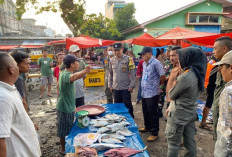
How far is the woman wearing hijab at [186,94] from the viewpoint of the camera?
2043 mm

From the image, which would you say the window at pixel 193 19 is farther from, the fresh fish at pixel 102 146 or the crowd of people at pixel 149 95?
the fresh fish at pixel 102 146

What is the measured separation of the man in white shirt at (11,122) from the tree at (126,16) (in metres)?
22.7

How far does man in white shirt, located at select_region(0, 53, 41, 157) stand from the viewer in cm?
105

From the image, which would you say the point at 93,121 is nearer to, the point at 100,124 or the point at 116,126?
the point at 100,124

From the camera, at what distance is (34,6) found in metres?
13.0

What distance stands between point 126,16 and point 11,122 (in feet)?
76.9

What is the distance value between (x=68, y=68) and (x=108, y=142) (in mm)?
1393

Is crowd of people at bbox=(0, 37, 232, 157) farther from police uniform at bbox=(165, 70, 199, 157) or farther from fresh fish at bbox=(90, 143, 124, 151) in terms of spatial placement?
fresh fish at bbox=(90, 143, 124, 151)

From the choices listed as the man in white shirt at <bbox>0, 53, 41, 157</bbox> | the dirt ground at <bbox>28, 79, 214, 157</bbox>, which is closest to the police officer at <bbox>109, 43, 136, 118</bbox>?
the dirt ground at <bbox>28, 79, 214, 157</bbox>

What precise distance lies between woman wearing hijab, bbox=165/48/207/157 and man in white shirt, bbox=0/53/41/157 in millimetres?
1782

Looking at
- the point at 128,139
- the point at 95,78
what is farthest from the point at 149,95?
the point at 95,78

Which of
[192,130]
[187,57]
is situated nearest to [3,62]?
[187,57]

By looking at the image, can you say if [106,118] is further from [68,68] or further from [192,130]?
[192,130]

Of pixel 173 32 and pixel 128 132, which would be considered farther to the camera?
pixel 173 32
